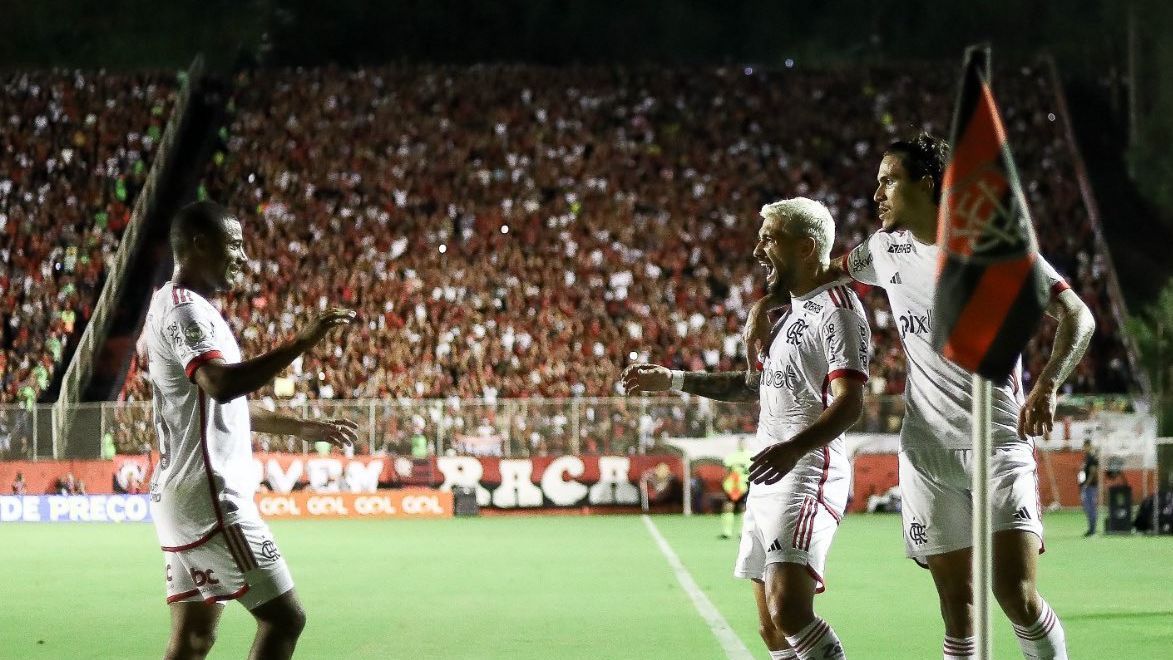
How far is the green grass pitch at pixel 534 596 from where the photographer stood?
36.8 ft

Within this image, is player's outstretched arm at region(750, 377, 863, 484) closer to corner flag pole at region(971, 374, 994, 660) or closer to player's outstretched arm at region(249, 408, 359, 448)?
corner flag pole at region(971, 374, 994, 660)

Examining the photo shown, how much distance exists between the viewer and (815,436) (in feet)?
20.2

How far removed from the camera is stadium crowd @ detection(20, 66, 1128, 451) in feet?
111

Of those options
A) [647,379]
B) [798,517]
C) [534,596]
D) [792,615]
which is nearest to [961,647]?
[792,615]

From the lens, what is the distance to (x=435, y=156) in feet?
135

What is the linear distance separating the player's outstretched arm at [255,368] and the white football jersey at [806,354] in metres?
1.94

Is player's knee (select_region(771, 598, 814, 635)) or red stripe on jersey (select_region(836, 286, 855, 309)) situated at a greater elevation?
red stripe on jersey (select_region(836, 286, 855, 309))

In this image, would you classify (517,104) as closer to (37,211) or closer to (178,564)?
(37,211)

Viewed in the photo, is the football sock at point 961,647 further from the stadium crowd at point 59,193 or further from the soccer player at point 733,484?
the stadium crowd at point 59,193

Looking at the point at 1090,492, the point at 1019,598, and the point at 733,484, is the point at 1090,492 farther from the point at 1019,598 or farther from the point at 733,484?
the point at 1019,598

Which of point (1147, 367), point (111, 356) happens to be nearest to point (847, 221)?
point (1147, 367)

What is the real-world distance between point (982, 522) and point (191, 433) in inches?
121

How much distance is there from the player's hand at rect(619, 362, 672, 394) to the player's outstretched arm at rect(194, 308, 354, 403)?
1738mm

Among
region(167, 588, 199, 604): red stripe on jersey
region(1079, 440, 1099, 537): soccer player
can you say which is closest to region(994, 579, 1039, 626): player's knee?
region(167, 588, 199, 604): red stripe on jersey
